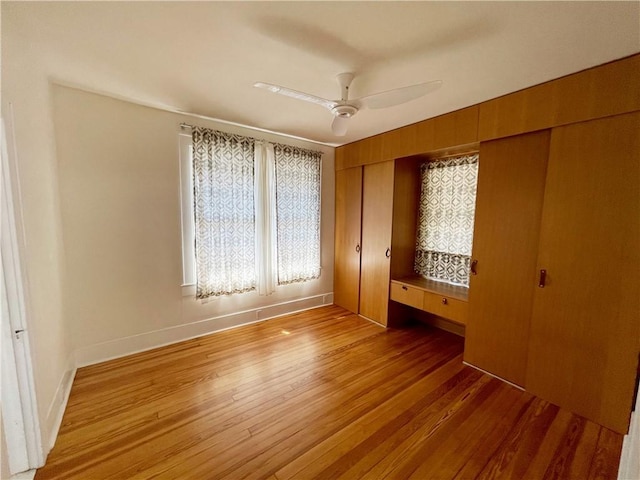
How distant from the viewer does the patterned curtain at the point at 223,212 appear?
9.31 feet

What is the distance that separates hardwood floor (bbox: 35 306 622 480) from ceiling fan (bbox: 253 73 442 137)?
2.21m

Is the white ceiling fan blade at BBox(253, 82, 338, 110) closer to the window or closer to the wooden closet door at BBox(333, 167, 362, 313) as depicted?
the window

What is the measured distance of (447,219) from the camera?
3.12 metres

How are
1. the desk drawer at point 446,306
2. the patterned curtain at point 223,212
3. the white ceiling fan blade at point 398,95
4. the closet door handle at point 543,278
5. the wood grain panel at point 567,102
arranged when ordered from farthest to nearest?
the patterned curtain at point 223,212, the desk drawer at point 446,306, the closet door handle at point 543,278, the wood grain panel at point 567,102, the white ceiling fan blade at point 398,95

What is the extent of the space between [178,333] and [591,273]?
376 cm

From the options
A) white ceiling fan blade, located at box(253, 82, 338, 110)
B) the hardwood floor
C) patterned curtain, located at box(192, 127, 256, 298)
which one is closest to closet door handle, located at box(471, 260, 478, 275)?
the hardwood floor

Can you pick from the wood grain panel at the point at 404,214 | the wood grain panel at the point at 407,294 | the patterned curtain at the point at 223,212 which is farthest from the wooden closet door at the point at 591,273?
the patterned curtain at the point at 223,212

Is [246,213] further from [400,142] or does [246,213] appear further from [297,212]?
[400,142]

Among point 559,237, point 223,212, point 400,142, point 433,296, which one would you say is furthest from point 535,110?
point 223,212

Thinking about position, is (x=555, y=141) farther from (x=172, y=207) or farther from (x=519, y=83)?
(x=172, y=207)

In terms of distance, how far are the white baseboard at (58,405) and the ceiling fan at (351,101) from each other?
248 cm

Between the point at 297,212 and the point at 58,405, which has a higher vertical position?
the point at 297,212

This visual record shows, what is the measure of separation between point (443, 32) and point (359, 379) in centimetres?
260

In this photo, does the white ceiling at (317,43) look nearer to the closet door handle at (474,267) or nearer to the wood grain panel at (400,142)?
the wood grain panel at (400,142)
